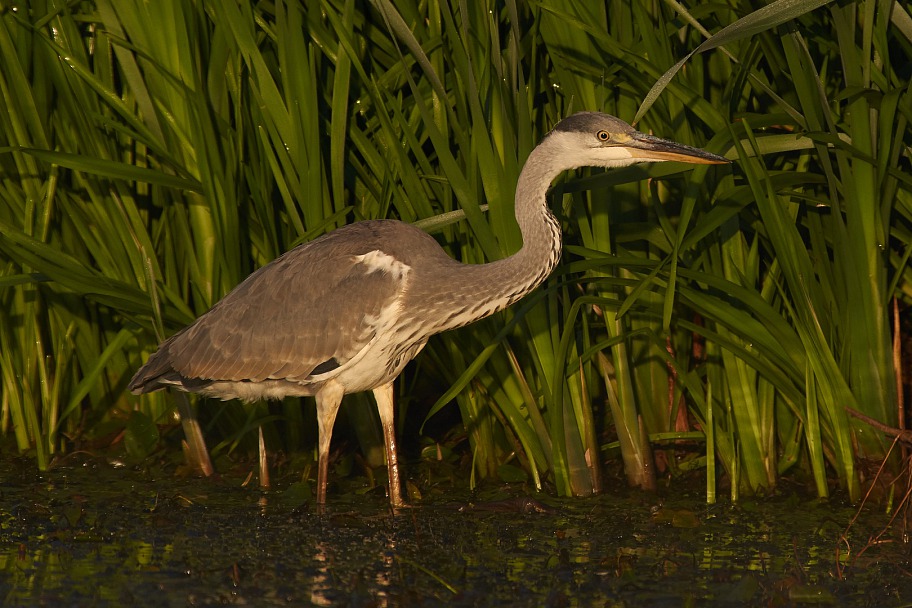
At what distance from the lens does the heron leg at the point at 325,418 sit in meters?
4.99

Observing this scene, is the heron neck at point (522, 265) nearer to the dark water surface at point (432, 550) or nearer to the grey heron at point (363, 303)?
the grey heron at point (363, 303)

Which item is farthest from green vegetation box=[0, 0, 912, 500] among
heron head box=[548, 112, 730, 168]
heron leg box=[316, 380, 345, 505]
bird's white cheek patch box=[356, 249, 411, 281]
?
heron leg box=[316, 380, 345, 505]

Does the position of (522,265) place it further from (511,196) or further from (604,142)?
(604,142)

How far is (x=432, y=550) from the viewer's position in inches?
170

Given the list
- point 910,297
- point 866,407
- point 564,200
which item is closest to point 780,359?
point 866,407

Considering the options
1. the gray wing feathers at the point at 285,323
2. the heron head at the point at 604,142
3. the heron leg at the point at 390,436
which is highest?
the heron head at the point at 604,142

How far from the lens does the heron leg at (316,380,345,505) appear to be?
197 inches

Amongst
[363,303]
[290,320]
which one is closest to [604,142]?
[363,303]

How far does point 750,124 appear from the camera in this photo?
14.5ft

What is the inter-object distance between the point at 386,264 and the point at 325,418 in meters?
0.73

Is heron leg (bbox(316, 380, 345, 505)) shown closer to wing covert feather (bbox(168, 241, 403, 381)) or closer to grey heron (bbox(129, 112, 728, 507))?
grey heron (bbox(129, 112, 728, 507))

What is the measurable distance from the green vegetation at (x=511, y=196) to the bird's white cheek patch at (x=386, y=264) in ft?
0.87

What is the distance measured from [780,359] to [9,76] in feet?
11.5

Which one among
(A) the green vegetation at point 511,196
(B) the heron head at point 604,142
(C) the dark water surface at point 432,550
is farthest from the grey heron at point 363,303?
(C) the dark water surface at point 432,550
